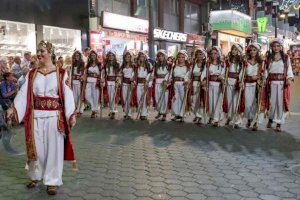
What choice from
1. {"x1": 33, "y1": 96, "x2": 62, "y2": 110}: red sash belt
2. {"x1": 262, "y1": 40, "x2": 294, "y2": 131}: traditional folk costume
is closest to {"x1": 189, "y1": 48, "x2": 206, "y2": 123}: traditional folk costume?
{"x1": 262, "y1": 40, "x2": 294, "y2": 131}: traditional folk costume

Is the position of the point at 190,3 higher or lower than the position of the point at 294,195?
higher

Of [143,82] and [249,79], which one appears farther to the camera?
[143,82]

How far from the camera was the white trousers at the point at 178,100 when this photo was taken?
37.5 feet

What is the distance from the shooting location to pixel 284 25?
52.5 metres

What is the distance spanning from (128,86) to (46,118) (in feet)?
21.5

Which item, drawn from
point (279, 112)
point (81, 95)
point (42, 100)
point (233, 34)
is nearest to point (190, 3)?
point (233, 34)

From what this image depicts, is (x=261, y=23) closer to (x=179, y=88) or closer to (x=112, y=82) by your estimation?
(x=112, y=82)

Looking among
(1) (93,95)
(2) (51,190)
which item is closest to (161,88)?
(1) (93,95)

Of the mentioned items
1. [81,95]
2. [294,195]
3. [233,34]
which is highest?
[233,34]

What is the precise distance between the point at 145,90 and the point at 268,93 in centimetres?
317

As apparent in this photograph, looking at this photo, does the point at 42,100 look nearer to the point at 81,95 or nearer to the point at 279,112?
the point at 279,112

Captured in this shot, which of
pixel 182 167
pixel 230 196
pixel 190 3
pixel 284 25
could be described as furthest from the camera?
pixel 284 25

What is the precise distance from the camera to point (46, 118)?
5.48 m

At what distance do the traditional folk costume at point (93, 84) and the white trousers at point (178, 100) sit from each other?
203 centimetres
